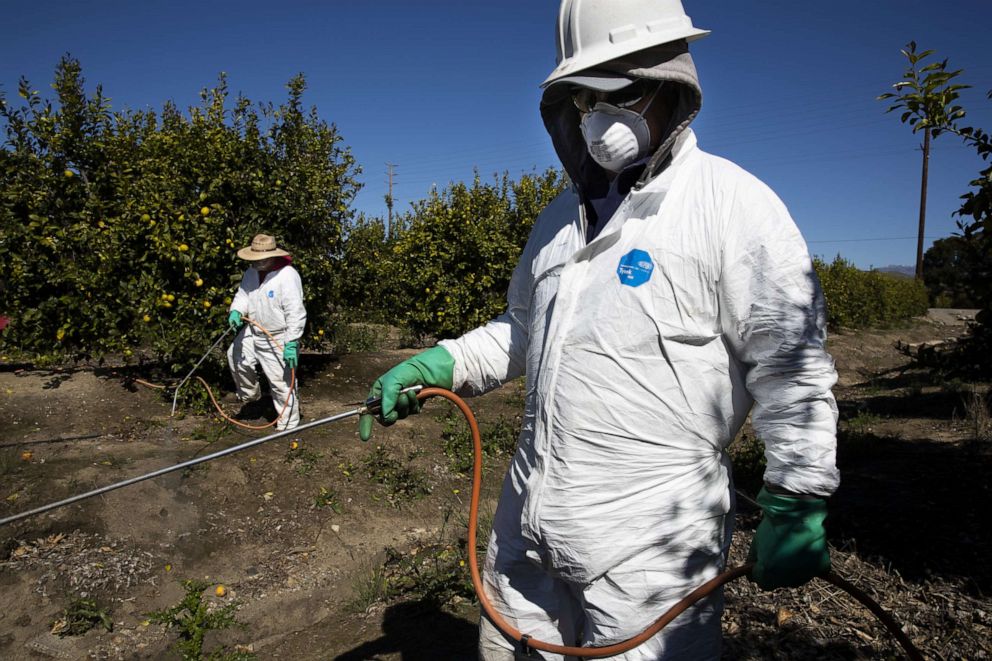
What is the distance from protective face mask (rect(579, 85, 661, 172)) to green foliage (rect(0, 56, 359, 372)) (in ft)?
21.1

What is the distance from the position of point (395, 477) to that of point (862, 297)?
2127 centimetres

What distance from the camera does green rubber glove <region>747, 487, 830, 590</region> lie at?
5.24ft

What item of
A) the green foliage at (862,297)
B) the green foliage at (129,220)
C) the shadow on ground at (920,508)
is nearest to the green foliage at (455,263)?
the green foliage at (129,220)

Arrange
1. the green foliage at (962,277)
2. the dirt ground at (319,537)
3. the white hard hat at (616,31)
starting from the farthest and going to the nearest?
the green foliage at (962,277), the dirt ground at (319,537), the white hard hat at (616,31)

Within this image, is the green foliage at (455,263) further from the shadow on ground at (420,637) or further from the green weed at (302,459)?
the shadow on ground at (420,637)

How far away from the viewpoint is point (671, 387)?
169 centimetres

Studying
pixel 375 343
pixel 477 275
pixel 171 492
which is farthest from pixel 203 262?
pixel 375 343

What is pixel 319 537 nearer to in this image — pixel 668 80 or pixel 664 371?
pixel 664 371

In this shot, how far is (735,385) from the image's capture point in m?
1.73

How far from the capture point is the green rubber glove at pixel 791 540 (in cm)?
160

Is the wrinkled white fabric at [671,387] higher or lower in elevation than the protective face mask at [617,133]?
lower

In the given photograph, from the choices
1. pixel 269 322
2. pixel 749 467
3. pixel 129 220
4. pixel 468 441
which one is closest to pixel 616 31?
pixel 749 467

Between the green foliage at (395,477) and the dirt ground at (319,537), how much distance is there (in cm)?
3

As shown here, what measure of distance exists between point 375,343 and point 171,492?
8008 mm
